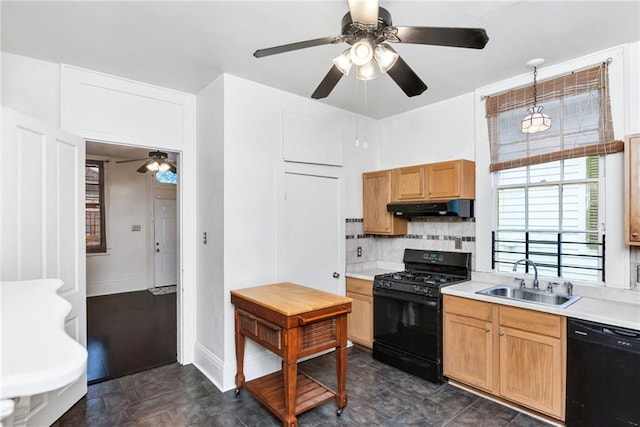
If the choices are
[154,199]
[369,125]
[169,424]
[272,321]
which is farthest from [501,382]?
[154,199]

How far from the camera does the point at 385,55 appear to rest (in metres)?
1.80

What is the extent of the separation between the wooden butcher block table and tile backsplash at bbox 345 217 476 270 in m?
1.39

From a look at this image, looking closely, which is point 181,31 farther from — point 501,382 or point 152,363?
point 501,382

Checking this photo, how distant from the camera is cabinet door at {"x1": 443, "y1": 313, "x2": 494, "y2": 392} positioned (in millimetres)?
2830

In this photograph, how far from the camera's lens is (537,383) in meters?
2.53

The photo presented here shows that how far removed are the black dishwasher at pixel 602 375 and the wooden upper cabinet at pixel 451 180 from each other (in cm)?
148

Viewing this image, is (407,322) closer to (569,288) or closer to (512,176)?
(569,288)

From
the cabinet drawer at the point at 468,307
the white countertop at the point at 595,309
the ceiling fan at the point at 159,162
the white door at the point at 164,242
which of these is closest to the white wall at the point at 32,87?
the ceiling fan at the point at 159,162

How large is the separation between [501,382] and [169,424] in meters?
2.61

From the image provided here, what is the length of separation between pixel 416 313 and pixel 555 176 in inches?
69.8

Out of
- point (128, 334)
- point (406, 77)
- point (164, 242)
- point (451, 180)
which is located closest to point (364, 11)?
point (406, 77)

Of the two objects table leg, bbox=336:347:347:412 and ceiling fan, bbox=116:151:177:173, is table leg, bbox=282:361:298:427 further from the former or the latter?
ceiling fan, bbox=116:151:177:173

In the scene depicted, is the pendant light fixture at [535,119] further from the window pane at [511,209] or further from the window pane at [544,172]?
the window pane at [511,209]

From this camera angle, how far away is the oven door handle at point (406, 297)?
3.14 m
